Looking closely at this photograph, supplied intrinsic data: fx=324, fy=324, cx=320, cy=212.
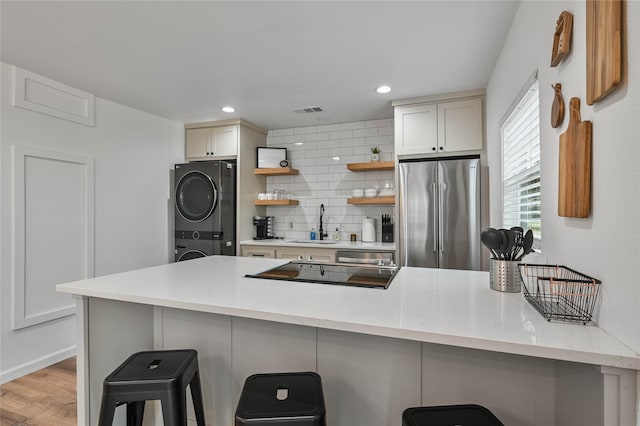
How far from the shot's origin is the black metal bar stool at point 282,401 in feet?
3.30

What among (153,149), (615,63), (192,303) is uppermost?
(153,149)

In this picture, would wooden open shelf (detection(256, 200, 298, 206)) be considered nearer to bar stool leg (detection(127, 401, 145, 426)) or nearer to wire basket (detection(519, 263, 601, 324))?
bar stool leg (detection(127, 401, 145, 426))

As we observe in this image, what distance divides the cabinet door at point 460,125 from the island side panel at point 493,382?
2.40 meters

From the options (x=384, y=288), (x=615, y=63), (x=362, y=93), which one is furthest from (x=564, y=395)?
(x=362, y=93)

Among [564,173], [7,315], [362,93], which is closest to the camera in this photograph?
[564,173]

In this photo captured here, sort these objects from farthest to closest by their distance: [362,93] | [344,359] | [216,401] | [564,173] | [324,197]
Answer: [324,197]
[362,93]
[216,401]
[344,359]
[564,173]

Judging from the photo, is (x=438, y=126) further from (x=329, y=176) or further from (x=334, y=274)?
(x=334, y=274)

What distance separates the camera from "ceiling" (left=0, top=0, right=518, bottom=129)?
1.89m

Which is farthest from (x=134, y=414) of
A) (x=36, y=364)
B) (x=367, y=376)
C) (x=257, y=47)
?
(x=257, y=47)

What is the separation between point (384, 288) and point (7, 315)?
9.83 ft

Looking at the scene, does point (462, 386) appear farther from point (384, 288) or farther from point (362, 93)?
point (362, 93)

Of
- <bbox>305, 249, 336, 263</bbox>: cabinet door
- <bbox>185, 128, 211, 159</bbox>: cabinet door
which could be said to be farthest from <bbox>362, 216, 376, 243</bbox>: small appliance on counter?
<bbox>185, 128, 211, 159</bbox>: cabinet door

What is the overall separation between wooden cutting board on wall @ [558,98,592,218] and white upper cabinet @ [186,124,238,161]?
349 cm

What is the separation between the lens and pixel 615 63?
837mm
